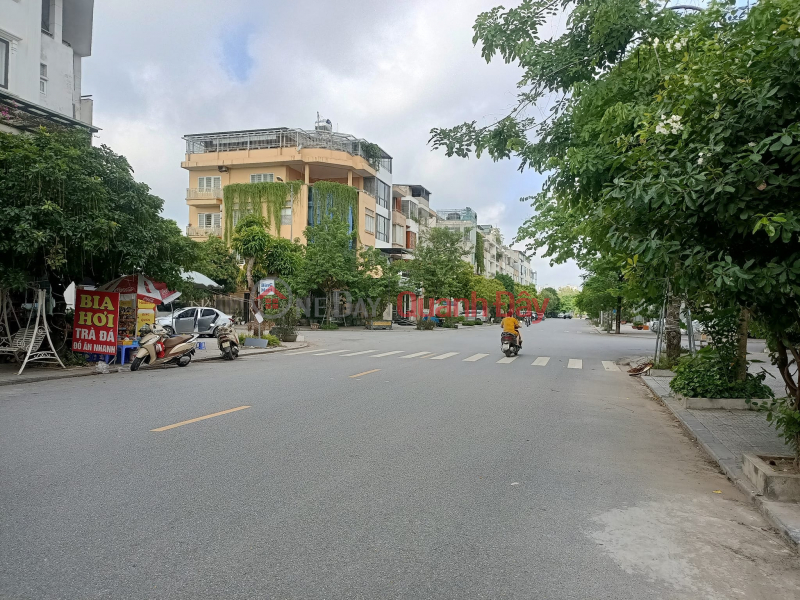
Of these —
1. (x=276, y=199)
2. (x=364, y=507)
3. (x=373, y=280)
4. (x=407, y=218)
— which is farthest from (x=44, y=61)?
(x=407, y=218)

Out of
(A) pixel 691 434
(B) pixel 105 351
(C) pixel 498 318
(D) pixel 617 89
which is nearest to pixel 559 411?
(A) pixel 691 434

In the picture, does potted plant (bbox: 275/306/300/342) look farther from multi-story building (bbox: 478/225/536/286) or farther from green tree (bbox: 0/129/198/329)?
multi-story building (bbox: 478/225/536/286)

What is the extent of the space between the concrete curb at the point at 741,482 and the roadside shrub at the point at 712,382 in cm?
80

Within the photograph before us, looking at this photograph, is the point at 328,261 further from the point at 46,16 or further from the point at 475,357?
the point at 475,357

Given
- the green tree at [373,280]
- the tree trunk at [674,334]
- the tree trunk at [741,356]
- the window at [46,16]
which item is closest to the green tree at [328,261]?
the green tree at [373,280]

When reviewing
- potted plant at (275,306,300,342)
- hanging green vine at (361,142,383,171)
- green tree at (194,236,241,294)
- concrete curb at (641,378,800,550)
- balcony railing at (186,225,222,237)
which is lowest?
concrete curb at (641,378,800,550)

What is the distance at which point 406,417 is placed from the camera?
8.88 metres

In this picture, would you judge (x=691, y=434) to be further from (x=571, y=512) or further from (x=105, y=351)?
(x=105, y=351)

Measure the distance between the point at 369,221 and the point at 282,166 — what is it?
8.89 m

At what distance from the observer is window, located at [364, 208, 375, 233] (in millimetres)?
52422

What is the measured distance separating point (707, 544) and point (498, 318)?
243 ft

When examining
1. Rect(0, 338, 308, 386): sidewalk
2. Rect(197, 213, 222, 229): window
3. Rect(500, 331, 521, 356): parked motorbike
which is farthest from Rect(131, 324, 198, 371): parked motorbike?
Rect(197, 213, 222, 229): window

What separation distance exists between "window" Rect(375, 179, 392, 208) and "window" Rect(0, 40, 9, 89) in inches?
1417

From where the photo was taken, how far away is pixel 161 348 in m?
15.6
